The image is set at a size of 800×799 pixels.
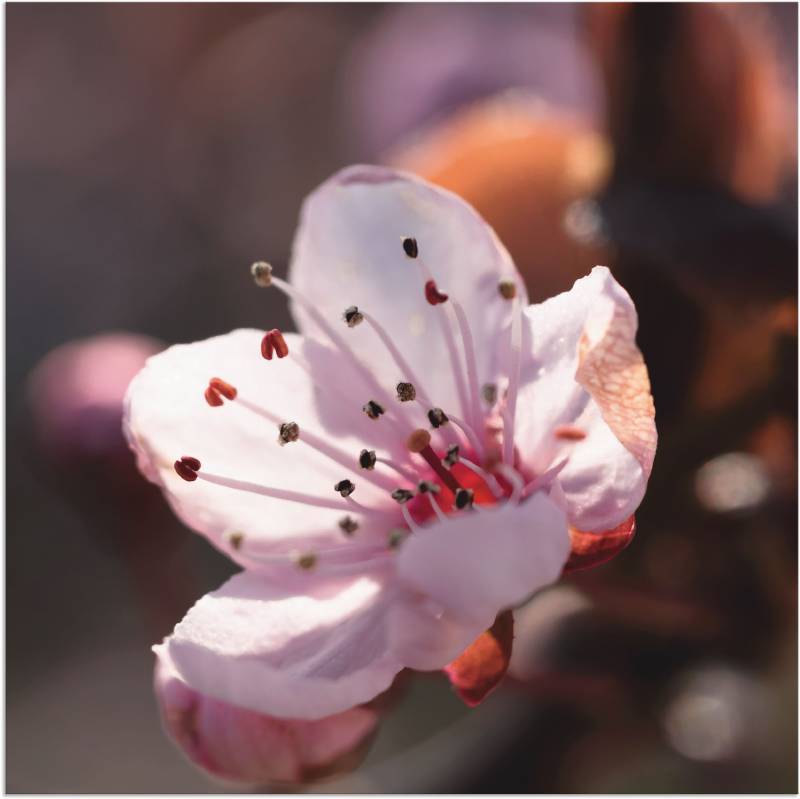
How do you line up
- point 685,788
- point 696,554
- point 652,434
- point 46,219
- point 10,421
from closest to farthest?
point 652,434 → point 696,554 → point 685,788 → point 10,421 → point 46,219

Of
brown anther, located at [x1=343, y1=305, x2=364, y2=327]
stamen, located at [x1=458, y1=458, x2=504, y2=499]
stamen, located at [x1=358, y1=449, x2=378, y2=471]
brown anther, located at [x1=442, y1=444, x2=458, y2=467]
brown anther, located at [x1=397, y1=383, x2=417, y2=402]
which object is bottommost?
stamen, located at [x1=458, y1=458, x2=504, y2=499]

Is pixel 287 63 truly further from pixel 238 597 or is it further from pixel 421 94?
pixel 238 597

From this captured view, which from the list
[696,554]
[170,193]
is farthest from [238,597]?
[170,193]

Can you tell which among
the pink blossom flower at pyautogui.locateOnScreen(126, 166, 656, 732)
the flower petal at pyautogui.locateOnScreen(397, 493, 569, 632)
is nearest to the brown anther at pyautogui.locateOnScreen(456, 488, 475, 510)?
the pink blossom flower at pyautogui.locateOnScreen(126, 166, 656, 732)

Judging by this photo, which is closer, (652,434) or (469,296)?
(652,434)

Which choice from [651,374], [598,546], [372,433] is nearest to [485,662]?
[598,546]

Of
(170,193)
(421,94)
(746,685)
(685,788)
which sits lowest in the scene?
(685,788)

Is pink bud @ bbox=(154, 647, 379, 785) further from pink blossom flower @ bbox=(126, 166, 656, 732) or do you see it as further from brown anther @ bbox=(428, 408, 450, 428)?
brown anther @ bbox=(428, 408, 450, 428)
